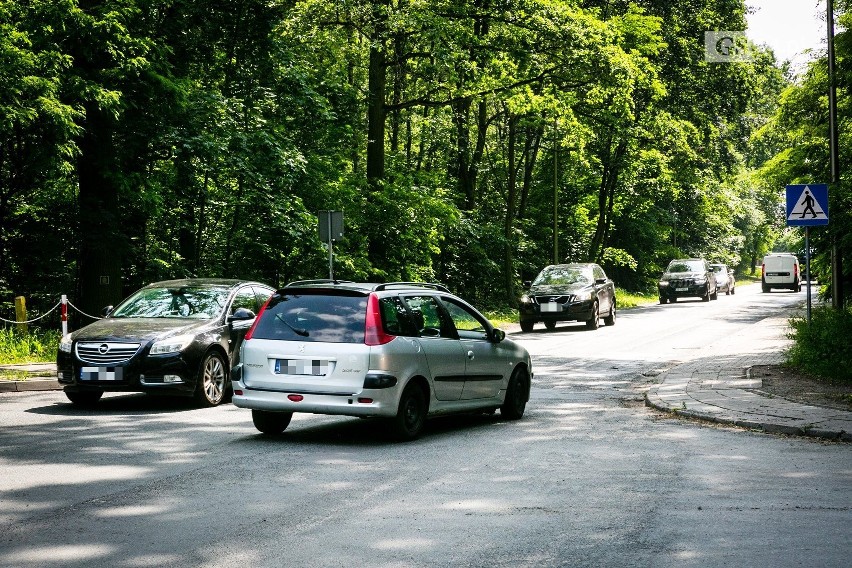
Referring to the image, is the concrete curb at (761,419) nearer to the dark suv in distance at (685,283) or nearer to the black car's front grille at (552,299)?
the black car's front grille at (552,299)

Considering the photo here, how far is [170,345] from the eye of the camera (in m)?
12.9

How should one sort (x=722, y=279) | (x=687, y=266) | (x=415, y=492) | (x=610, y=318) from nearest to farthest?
(x=415, y=492) < (x=610, y=318) < (x=687, y=266) < (x=722, y=279)

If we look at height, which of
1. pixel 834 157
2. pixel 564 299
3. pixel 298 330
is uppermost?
pixel 834 157

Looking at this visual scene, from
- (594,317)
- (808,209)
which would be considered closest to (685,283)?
(594,317)

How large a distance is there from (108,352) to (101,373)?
10.7 inches

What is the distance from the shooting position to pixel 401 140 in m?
46.6

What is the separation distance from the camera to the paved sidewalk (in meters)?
11.2

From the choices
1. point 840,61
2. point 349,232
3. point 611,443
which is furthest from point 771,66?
point 611,443

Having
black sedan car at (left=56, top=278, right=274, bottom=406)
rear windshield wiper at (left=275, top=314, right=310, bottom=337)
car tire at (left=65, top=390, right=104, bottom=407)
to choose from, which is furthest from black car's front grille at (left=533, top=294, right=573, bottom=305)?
rear windshield wiper at (left=275, top=314, right=310, bottom=337)

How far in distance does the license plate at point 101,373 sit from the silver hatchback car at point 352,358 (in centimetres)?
267

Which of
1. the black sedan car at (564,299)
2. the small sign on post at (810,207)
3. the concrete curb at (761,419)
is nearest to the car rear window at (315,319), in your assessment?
the concrete curb at (761,419)

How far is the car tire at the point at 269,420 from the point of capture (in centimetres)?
1080

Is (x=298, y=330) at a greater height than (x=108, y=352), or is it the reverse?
(x=298, y=330)

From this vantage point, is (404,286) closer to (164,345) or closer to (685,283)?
(164,345)
